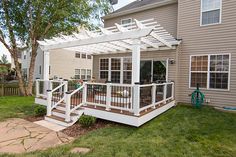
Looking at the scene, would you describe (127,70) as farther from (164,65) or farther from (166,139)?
(166,139)

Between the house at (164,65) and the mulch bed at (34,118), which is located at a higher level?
the house at (164,65)

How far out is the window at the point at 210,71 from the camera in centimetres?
753

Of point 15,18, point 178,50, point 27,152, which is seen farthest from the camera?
point 15,18

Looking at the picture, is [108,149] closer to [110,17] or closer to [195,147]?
[195,147]

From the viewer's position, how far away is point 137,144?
447 cm

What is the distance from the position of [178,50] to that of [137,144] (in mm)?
5977

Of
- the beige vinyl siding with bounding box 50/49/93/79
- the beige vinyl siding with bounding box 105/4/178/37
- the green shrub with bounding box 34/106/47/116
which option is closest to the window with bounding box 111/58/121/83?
the beige vinyl siding with bounding box 105/4/178/37

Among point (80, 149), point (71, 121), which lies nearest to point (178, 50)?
point (71, 121)

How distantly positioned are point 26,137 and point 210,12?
926cm

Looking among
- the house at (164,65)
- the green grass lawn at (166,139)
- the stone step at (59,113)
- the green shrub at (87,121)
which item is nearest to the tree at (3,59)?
the house at (164,65)

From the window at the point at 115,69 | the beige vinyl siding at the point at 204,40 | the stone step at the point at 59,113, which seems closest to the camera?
the stone step at the point at 59,113

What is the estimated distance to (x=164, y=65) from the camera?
926 centimetres

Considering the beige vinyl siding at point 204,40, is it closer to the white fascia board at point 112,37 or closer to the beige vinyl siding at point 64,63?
the white fascia board at point 112,37

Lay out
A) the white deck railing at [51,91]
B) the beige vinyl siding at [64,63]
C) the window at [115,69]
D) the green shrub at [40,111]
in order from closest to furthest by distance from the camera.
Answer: the white deck railing at [51,91] < the green shrub at [40,111] < the window at [115,69] < the beige vinyl siding at [64,63]
